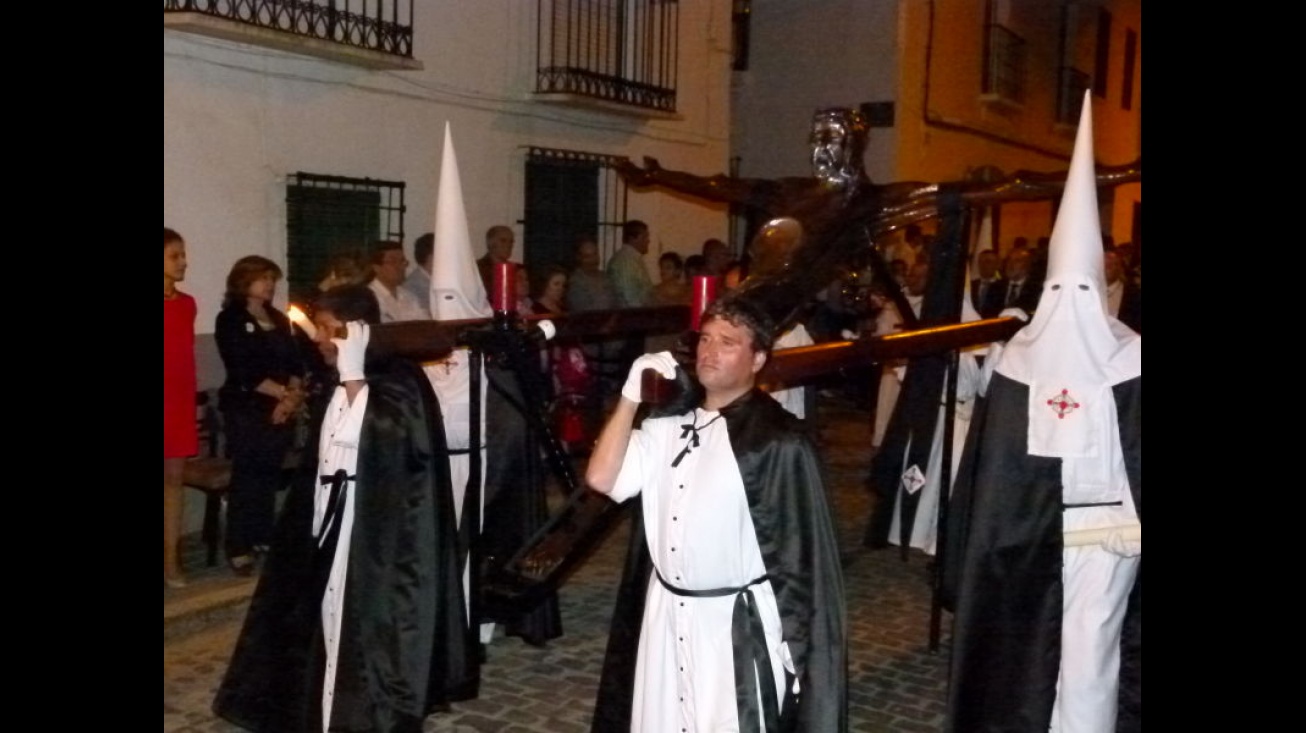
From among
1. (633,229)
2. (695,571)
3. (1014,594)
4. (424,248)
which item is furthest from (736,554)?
(633,229)

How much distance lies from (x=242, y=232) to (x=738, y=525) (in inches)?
260

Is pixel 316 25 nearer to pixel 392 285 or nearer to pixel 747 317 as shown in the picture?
pixel 392 285

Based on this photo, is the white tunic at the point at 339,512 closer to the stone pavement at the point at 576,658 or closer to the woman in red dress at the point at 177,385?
the stone pavement at the point at 576,658

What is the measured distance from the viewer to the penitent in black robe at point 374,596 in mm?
4855

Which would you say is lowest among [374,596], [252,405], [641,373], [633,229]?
[374,596]

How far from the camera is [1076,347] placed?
15.3 feet

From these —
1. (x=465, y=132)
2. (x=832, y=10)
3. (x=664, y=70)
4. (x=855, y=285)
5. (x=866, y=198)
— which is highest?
(x=832, y=10)

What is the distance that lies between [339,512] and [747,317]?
2.05 metres

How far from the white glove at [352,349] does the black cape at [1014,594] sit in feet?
8.00

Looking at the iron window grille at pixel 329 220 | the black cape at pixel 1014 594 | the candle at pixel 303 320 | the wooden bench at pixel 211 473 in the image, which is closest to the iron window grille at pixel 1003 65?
the iron window grille at pixel 329 220

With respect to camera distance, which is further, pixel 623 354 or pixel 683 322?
pixel 623 354

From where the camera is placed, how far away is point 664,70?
14312mm

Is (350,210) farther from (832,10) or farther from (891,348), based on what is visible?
(832,10)

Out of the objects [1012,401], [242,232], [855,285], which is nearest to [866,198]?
[855,285]
